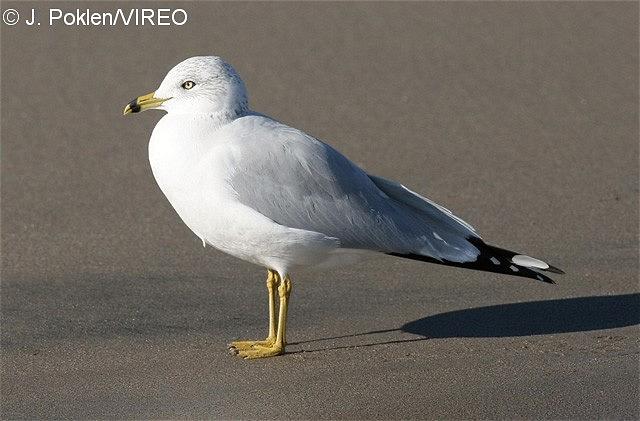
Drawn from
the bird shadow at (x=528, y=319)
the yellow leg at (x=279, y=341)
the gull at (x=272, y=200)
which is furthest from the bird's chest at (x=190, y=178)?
the bird shadow at (x=528, y=319)

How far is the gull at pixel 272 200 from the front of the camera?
5.73m

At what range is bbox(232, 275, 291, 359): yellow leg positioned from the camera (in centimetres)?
589

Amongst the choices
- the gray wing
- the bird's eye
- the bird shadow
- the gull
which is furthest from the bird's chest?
the bird shadow

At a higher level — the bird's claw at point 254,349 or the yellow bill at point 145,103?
the yellow bill at point 145,103

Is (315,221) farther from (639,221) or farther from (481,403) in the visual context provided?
(639,221)

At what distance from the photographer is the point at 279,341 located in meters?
5.94

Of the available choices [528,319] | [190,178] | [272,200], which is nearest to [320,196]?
[272,200]

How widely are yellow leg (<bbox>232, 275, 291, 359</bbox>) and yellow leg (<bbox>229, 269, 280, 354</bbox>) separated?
0.07ft

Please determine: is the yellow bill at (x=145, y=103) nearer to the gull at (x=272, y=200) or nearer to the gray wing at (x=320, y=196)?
the gull at (x=272, y=200)

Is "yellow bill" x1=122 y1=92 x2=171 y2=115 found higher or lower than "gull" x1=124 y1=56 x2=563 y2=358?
higher

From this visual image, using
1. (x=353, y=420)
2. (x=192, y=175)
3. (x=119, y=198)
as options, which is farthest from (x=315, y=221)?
(x=119, y=198)

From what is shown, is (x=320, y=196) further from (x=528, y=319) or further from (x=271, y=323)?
(x=528, y=319)

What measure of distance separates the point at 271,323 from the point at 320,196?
0.68 m

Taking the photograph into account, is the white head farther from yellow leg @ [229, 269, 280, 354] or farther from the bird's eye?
yellow leg @ [229, 269, 280, 354]
